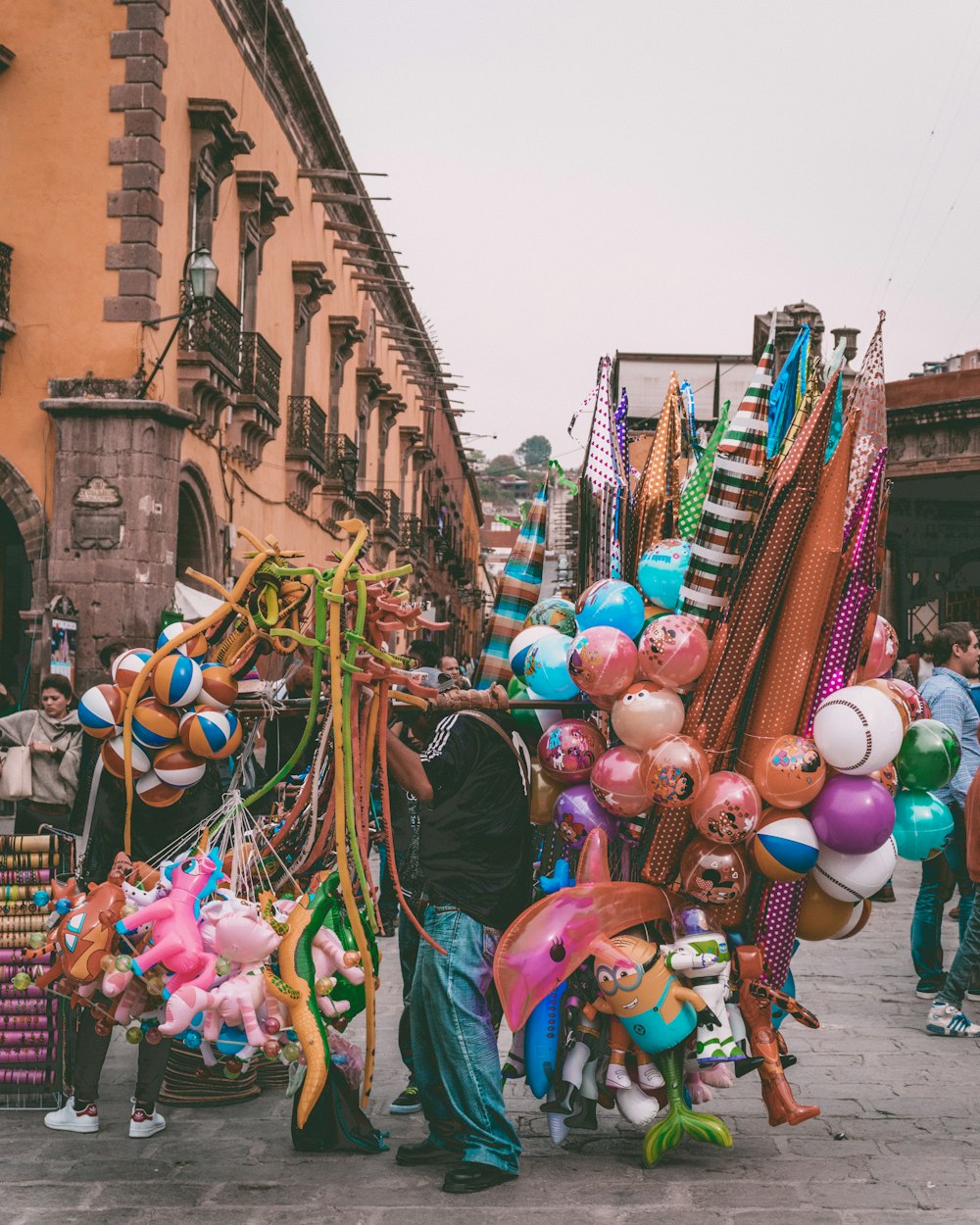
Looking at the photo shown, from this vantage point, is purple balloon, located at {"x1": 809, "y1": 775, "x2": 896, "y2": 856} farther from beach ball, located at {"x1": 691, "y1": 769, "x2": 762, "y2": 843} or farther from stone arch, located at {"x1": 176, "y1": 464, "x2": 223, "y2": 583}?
stone arch, located at {"x1": 176, "y1": 464, "x2": 223, "y2": 583}

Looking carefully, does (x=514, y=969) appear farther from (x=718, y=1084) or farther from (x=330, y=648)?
(x=330, y=648)

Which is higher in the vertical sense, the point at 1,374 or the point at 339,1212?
the point at 1,374

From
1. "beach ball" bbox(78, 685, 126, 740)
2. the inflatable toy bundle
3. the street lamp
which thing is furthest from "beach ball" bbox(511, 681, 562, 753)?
the street lamp

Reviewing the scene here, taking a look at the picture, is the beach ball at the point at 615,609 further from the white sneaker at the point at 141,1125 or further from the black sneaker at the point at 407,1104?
the white sneaker at the point at 141,1125

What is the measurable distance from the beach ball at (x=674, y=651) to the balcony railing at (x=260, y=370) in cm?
1346

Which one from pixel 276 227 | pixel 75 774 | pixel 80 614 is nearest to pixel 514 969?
pixel 75 774

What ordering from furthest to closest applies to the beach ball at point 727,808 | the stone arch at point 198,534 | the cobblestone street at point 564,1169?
the stone arch at point 198,534
the beach ball at point 727,808
the cobblestone street at point 564,1169

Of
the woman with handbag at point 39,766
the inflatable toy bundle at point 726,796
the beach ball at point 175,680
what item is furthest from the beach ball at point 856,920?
the woman with handbag at point 39,766

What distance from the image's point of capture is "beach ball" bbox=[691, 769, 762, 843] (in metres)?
4.21

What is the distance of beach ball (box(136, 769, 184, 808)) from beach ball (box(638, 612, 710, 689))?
5.52ft

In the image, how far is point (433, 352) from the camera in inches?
1524

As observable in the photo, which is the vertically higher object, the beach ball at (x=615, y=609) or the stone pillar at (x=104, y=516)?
the stone pillar at (x=104, y=516)

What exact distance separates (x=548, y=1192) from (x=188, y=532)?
13147 mm

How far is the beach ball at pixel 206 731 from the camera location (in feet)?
14.7
